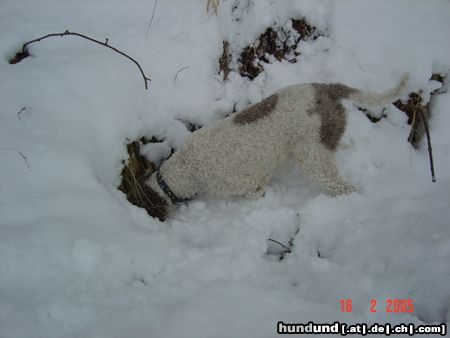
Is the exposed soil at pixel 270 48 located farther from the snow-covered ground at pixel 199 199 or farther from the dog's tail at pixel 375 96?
the dog's tail at pixel 375 96

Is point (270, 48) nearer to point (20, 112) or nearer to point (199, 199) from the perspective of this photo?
point (199, 199)

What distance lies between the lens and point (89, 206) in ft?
8.49

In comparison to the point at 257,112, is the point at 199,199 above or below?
below

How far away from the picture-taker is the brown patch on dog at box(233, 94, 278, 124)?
9.56ft

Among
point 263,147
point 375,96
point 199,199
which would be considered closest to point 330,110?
point 375,96

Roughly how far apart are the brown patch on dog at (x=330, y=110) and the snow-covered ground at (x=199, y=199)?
510 mm

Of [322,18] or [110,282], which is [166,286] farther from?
[322,18]

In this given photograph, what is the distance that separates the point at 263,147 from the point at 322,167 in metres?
0.53

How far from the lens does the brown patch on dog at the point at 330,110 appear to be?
2.83 meters

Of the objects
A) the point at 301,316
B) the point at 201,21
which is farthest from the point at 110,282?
the point at 201,21

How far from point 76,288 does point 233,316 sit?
964 millimetres

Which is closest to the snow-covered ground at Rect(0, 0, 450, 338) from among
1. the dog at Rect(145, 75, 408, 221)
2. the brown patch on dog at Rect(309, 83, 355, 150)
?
the dog at Rect(145, 75, 408, 221)
